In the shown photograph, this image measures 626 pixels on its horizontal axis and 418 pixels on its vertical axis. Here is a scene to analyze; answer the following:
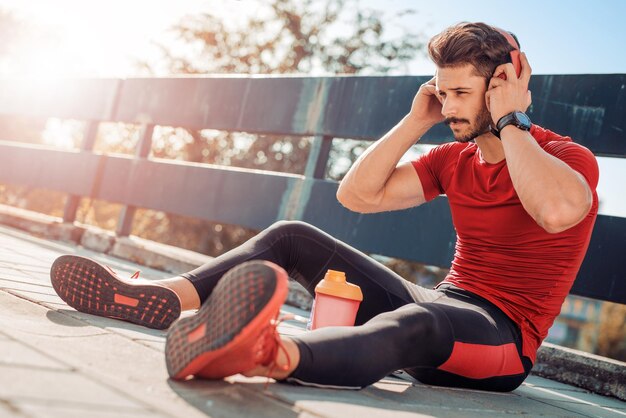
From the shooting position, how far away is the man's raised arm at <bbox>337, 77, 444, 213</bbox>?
3084mm

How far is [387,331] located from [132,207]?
16.0ft

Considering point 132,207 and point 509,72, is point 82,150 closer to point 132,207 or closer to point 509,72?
point 132,207

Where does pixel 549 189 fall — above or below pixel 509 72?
below

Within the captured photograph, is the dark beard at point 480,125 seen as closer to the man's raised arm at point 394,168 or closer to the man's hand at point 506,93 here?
the man's hand at point 506,93

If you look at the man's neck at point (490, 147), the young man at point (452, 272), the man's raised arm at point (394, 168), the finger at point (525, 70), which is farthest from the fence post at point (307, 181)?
the finger at point (525, 70)

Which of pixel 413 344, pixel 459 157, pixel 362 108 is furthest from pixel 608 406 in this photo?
pixel 362 108

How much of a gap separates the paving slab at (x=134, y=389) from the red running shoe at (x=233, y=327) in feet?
0.20

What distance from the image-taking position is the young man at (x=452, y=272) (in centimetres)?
182

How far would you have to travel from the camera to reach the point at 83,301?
2480 mm

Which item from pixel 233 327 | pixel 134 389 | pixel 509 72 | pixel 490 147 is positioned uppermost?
pixel 509 72

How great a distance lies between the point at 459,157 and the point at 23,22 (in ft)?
101

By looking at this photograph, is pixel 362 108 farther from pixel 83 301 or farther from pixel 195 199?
pixel 83 301

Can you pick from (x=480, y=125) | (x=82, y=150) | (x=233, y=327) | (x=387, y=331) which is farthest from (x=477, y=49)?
(x=82, y=150)

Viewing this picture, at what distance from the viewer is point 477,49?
265cm
